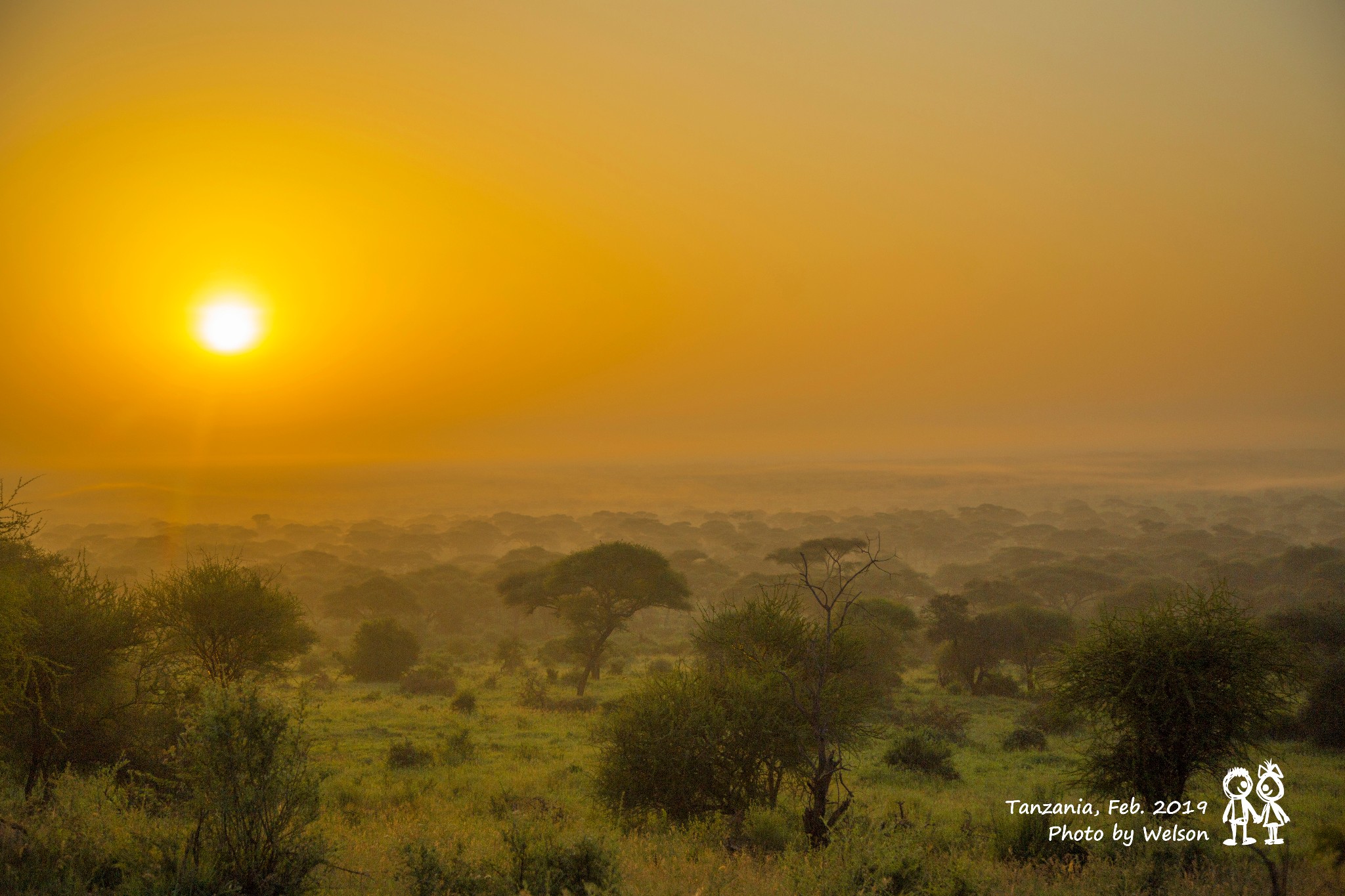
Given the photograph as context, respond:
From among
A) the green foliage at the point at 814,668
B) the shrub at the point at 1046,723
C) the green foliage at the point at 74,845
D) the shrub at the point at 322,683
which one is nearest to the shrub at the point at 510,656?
the shrub at the point at 322,683

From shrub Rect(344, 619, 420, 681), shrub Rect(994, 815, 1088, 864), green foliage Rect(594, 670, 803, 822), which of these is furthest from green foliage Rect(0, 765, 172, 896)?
shrub Rect(344, 619, 420, 681)

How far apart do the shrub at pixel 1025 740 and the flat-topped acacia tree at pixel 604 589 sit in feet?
53.1

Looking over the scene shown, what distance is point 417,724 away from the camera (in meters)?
25.8

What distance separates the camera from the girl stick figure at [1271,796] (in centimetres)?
1184

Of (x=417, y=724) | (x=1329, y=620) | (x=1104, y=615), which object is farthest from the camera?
(x=1329, y=620)

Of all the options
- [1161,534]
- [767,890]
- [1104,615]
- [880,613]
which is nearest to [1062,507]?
[1161,534]

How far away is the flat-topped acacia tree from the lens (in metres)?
36.5

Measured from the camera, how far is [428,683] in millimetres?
34625

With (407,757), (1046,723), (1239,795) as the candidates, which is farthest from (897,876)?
(1046,723)

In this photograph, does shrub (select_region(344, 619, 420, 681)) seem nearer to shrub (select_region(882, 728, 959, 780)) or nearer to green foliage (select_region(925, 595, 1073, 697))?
shrub (select_region(882, 728, 959, 780))

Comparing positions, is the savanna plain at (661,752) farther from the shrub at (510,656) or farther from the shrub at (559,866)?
the shrub at (510,656)

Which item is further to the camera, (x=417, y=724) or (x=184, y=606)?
(x=417, y=724)

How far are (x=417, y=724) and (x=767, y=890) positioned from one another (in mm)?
20086

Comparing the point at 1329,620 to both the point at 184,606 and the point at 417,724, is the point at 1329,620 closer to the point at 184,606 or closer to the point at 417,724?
the point at 417,724
